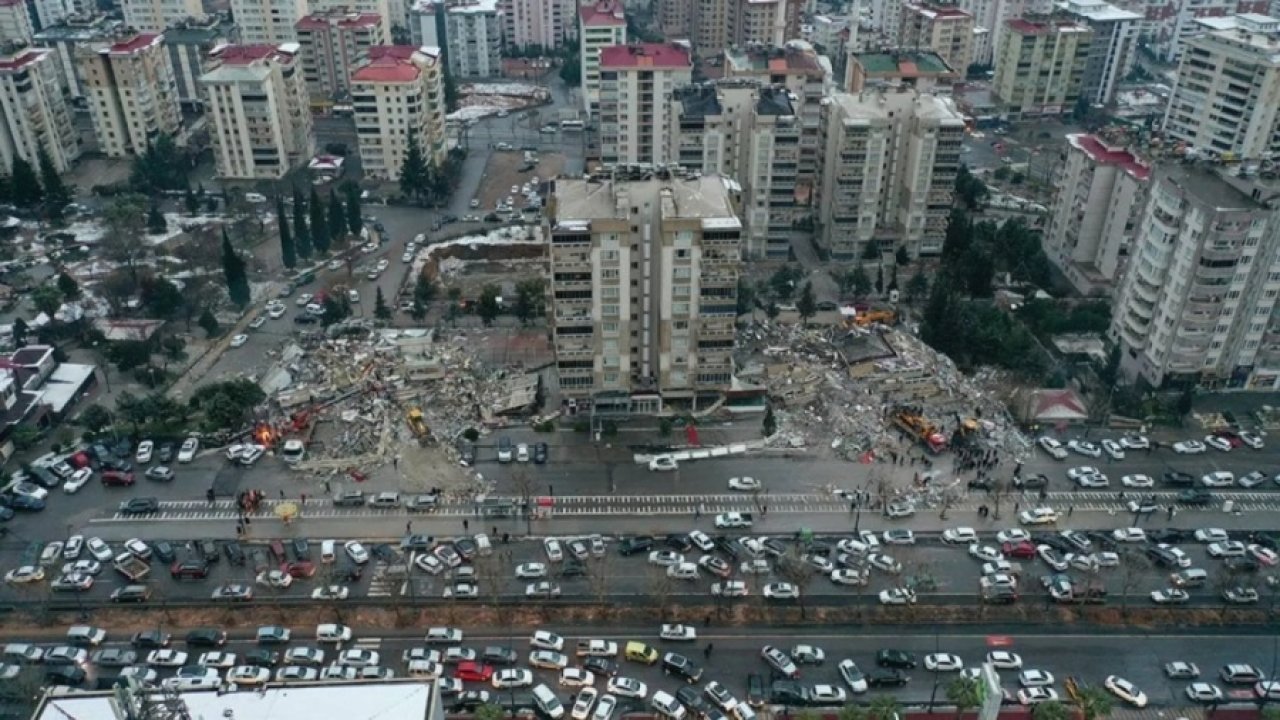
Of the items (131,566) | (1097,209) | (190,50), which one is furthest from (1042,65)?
(131,566)

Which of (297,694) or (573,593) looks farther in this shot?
(573,593)

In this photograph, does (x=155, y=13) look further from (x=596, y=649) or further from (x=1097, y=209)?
(x=596, y=649)

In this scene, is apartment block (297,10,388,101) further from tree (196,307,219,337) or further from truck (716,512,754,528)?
truck (716,512,754,528)

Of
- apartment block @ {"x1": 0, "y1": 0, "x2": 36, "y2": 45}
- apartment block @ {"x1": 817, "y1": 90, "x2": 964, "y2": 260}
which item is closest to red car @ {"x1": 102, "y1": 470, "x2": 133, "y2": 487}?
apartment block @ {"x1": 817, "y1": 90, "x2": 964, "y2": 260}

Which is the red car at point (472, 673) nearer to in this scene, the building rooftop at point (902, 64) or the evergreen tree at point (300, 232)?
the evergreen tree at point (300, 232)

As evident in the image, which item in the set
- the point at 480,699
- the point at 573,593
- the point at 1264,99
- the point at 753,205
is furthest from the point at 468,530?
the point at 1264,99

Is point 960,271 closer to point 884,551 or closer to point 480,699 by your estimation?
point 884,551
